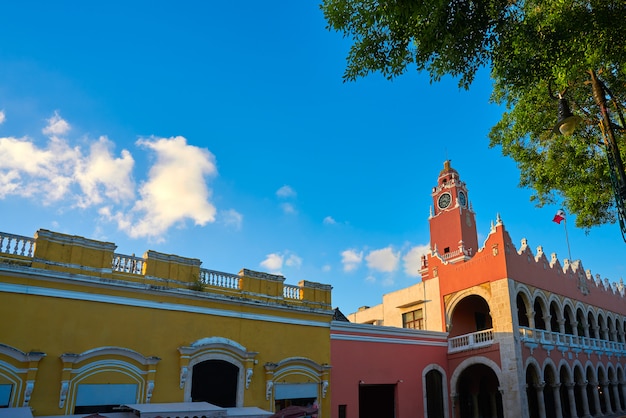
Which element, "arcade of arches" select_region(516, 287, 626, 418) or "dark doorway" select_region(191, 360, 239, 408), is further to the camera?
"arcade of arches" select_region(516, 287, 626, 418)

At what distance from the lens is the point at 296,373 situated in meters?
14.6

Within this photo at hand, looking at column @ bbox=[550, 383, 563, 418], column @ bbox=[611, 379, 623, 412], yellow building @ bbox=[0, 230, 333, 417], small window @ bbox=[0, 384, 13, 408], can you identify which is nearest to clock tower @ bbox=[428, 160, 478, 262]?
column @ bbox=[550, 383, 563, 418]

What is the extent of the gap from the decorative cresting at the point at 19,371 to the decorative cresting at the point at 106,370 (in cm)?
60

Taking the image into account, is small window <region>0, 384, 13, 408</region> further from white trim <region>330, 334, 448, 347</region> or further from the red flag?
the red flag

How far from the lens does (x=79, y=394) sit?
35.2ft

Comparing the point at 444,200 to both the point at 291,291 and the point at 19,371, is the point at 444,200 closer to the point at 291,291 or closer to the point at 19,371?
the point at 291,291

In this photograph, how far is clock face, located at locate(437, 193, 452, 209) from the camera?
93.9ft

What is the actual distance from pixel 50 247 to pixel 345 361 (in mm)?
9850

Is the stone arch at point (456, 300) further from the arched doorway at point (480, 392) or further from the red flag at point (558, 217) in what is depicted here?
the red flag at point (558, 217)

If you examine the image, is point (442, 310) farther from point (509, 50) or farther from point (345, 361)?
point (509, 50)

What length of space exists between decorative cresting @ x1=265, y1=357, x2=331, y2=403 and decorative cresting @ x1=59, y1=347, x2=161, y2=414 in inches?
137

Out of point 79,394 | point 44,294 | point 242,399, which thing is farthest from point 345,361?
point 44,294

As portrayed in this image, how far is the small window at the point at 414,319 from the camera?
22.8 metres

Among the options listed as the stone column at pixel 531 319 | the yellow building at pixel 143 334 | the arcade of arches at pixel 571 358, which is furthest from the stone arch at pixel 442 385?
the yellow building at pixel 143 334
